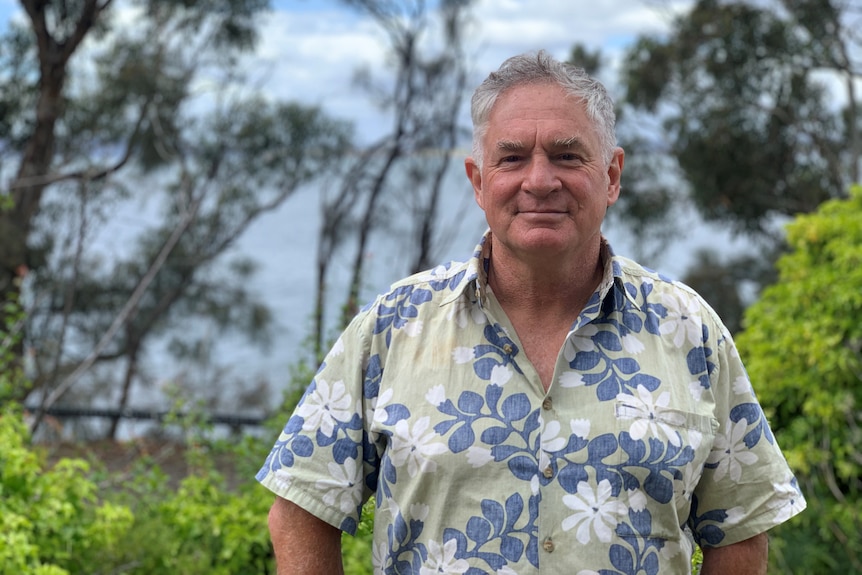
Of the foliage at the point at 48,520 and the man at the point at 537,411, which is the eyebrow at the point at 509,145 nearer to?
the man at the point at 537,411

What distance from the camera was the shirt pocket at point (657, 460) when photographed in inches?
74.0

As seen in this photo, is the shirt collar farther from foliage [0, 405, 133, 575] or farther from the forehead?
foliage [0, 405, 133, 575]

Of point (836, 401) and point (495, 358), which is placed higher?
point (495, 358)

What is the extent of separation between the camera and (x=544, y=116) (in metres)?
1.96

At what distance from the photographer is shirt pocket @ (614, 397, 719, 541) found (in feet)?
6.16

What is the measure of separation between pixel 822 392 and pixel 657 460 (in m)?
3.19

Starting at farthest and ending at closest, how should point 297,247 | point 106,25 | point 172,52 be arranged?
1. point 297,247
2. point 172,52
3. point 106,25

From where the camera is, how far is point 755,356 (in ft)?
16.8

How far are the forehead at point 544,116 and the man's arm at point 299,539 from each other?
824 millimetres

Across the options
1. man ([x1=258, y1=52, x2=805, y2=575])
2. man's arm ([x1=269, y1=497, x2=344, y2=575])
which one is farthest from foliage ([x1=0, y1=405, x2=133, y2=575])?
man ([x1=258, y1=52, x2=805, y2=575])

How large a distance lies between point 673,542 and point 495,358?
480mm

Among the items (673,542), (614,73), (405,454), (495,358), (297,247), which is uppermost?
(614,73)

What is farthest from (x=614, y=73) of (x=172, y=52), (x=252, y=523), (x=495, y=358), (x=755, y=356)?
(x=495, y=358)

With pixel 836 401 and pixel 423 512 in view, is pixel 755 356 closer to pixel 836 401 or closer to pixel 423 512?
pixel 836 401
